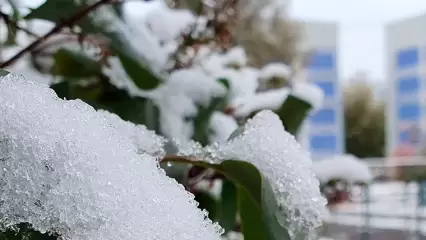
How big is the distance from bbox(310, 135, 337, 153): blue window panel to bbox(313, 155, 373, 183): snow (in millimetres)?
9896

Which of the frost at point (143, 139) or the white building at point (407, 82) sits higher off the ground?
the frost at point (143, 139)

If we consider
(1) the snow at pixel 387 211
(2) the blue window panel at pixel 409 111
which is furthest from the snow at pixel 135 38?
(2) the blue window panel at pixel 409 111

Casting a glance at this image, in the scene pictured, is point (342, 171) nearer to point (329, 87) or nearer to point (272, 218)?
point (272, 218)

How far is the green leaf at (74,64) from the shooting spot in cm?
60

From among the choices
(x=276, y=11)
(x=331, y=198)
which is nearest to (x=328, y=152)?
(x=276, y=11)

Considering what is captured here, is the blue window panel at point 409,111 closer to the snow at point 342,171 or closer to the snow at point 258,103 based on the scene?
the snow at point 342,171

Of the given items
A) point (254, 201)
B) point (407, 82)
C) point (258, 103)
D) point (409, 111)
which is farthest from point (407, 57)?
point (254, 201)

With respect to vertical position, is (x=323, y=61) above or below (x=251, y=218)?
below

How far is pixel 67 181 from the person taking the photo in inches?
8.1

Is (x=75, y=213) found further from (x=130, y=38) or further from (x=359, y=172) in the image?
(x=359, y=172)

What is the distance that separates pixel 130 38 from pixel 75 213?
368 mm

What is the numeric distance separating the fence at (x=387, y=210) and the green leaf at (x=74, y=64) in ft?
1.27

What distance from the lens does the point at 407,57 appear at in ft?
39.5

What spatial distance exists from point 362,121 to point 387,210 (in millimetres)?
11222
